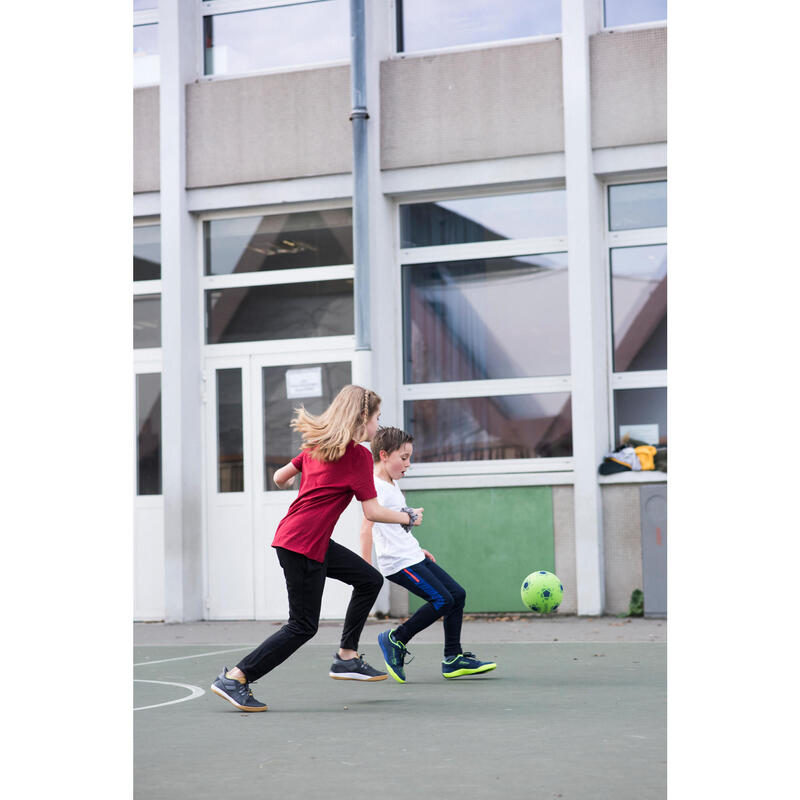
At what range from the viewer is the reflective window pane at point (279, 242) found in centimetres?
1279

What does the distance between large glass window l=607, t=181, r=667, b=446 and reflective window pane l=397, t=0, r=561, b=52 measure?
1833 millimetres

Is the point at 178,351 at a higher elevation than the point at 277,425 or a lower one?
higher

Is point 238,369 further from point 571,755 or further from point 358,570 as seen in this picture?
point 571,755

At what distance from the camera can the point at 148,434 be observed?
1338 cm

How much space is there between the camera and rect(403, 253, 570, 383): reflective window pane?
1220 cm

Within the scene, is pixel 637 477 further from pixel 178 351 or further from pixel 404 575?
pixel 178 351

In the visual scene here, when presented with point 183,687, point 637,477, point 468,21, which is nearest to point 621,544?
point 637,477

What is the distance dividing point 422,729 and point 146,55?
10103mm

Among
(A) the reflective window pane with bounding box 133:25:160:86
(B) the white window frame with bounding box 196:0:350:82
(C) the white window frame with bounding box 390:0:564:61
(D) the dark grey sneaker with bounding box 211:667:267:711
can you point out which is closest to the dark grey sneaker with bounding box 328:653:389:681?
(D) the dark grey sneaker with bounding box 211:667:267:711

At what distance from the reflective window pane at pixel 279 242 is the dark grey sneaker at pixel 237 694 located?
6965 millimetres

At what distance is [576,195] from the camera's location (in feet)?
38.5
